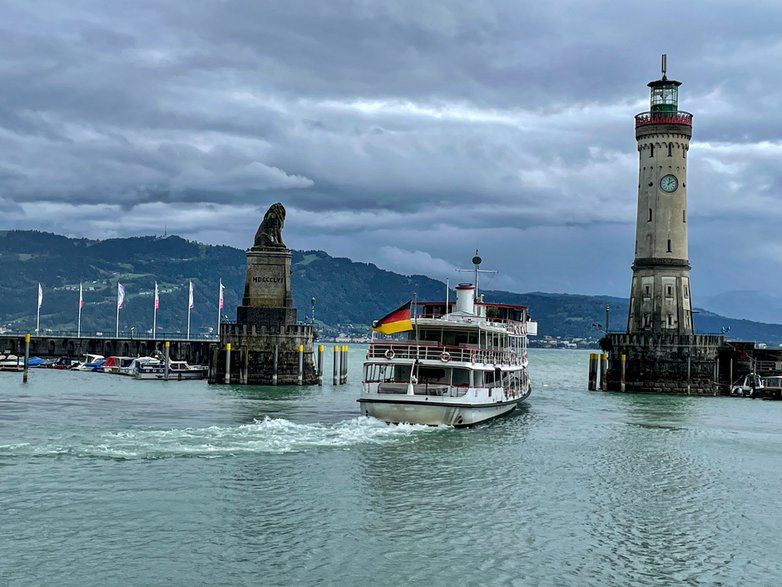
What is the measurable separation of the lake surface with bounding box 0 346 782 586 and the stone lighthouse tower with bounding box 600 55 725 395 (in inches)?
1520

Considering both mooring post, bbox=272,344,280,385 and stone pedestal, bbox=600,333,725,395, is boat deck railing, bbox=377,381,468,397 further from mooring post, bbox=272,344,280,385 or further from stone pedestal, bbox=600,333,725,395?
stone pedestal, bbox=600,333,725,395

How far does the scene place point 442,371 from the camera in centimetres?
5306

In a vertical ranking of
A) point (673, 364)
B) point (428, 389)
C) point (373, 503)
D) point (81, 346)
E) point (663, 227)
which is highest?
point (663, 227)

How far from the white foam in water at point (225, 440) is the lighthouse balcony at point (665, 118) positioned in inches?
2318

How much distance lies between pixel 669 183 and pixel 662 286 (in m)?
10.3

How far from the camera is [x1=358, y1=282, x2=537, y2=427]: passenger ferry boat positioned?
50312 mm

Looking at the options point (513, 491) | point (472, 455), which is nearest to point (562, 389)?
point (472, 455)

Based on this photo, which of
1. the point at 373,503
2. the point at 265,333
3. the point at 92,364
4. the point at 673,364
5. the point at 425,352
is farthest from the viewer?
the point at 92,364

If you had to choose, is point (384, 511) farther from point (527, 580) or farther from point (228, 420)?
point (228, 420)

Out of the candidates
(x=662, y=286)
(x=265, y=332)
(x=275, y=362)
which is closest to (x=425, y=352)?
(x=275, y=362)

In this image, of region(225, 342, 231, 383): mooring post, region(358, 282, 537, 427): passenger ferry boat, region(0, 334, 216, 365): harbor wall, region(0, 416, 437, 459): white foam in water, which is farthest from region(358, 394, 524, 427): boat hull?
region(0, 334, 216, 365): harbor wall

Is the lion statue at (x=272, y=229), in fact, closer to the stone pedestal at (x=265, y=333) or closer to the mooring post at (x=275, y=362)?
the stone pedestal at (x=265, y=333)

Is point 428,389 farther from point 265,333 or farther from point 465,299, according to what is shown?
point 265,333

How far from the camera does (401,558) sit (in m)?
27.1
